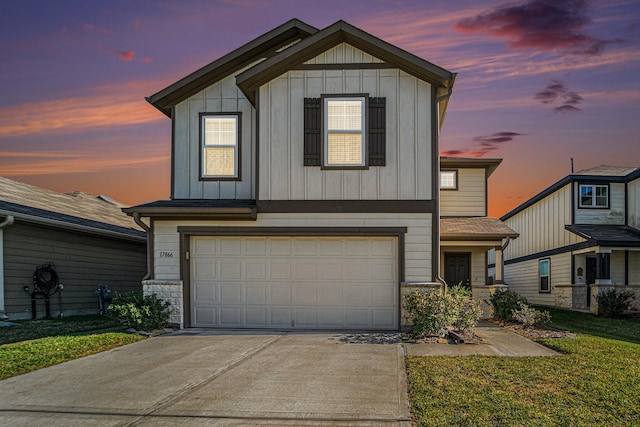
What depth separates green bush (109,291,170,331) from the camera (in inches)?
490

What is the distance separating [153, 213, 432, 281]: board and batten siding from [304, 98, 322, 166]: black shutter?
4.29 ft

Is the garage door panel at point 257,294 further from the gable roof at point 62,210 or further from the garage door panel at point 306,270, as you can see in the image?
the gable roof at point 62,210

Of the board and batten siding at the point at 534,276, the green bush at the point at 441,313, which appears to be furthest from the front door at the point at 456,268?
the green bush at the point at 441,313

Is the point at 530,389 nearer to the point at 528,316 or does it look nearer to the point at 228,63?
the point at 528,316

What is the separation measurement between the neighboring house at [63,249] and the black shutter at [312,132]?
7.55m

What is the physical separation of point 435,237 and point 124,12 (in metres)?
9.72

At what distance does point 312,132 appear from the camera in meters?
13.2

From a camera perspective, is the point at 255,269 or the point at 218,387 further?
the point at 255,269

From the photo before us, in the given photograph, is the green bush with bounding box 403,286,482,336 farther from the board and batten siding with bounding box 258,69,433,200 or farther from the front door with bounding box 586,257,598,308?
the front door with bounding box 586,257,598,308

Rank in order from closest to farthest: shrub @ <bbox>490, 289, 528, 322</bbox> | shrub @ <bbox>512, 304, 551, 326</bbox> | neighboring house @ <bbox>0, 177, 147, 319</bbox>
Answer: shrub @ <bbox>512, 304, 551, 326</bbox> < neighboring house @ <bbox>0, 177, 147, 319</bbox> < shrub @ <bbox>490, 289, 528, 322</bbox>

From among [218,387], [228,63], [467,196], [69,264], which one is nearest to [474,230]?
[467,196]

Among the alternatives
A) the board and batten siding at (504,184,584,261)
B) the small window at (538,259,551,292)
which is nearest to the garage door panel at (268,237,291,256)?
the board and batten siding at (504,184,584,261)

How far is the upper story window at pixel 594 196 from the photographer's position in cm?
2256

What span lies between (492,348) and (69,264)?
12.5 m
